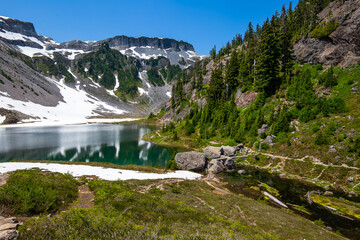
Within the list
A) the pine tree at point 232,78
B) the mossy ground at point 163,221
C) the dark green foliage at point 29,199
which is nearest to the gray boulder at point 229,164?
the mossy ground at point 163,221

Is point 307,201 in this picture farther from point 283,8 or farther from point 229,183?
point 283,8

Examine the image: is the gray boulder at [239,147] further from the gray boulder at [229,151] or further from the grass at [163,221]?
the grass at [163,221]

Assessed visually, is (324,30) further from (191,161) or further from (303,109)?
(191,161)

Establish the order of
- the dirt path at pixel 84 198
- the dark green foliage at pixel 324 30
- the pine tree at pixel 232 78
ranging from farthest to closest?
the pine tree at pixel 232 78
the dark green foliage at pixel 324 30
the dirt path at pixel 84 198

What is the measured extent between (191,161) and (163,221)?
89.4ft

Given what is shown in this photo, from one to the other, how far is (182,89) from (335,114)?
105 meters

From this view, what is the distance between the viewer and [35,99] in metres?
162

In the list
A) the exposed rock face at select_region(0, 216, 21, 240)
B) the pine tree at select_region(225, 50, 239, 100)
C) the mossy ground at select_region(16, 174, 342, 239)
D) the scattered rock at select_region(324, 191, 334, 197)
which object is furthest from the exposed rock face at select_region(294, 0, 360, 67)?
the exposed rock face at select_region(0, 216, 21, 240)

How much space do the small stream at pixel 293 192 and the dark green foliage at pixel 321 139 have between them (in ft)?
32.1

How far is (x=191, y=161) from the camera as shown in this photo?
119 feet

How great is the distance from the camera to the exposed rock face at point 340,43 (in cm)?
4638

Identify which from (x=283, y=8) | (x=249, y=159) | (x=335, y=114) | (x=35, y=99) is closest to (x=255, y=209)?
(x=249, y=159)

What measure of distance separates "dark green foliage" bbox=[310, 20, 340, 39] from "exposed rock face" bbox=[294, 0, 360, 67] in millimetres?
936

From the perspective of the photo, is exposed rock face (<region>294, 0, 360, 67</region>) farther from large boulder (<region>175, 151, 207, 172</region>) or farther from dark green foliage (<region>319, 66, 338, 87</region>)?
large boulder (<region>175, 151, 207, 172</region>)
